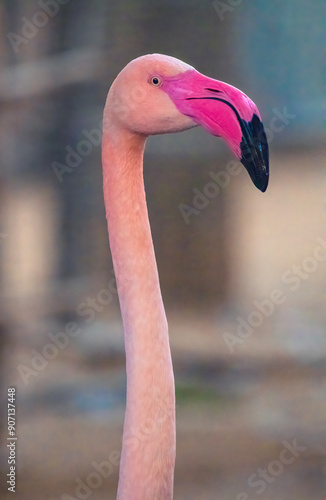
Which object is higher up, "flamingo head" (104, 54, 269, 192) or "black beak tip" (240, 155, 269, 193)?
"flamingo head" (104, 54, 269, 192)

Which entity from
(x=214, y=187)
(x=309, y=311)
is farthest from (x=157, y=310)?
(x=309, y=311)

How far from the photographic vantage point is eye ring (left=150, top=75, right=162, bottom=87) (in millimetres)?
819

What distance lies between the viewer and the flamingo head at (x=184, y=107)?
75cm

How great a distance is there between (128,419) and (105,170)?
0.34 meters

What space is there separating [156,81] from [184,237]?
6.74ft

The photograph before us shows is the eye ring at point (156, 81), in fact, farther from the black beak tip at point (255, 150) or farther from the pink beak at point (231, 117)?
the black beak tip at point (255, 150)

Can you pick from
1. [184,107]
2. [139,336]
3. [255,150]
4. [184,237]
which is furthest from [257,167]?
[184,237]

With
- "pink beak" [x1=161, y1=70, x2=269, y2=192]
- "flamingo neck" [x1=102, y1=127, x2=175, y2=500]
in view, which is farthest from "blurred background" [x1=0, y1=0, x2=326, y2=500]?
"pink beak" [x1=161, y1=70, x2=269, y2=192]

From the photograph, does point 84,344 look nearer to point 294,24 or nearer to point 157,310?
point 294,24

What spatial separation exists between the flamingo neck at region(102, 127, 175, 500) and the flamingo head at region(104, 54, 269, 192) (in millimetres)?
38

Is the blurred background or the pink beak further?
the blurred background

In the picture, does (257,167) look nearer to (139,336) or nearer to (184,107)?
(184,107)

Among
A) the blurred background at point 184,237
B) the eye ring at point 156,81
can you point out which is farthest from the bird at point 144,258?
the blurred background at point 184,237

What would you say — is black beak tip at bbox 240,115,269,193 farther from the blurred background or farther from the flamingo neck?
the blurred background
